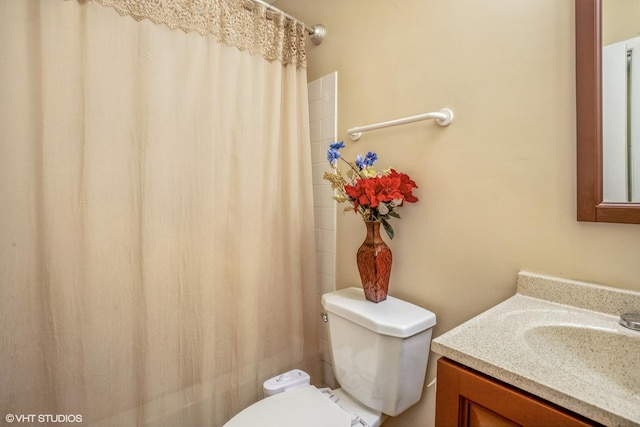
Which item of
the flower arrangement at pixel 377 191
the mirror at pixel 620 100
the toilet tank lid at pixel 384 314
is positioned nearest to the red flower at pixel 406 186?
the flower arrangement at pixel 377 191

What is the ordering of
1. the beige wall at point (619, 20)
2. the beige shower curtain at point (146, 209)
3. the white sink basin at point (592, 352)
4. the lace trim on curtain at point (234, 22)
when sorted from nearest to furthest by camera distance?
the white sink basin at point (592, 352) < the beige wall at point (619, 20) < the beige shower curtain at point (146, 209) < the lace trim on curtain at point (234, 22)

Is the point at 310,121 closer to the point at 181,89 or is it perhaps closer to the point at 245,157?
the point at 245,157

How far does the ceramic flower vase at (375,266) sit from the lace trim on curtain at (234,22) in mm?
901

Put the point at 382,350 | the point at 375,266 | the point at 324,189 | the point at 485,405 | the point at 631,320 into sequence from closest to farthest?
the point at 485,405, the point at 631,320, the point at 382,350, the point at 375,266, the point at 324,189

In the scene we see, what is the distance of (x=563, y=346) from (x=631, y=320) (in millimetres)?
146

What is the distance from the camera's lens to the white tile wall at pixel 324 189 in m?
1.46

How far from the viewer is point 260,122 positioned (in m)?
1.28

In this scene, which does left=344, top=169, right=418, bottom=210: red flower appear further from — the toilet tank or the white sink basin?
the white sink basin

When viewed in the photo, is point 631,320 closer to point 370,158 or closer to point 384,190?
point 384,190

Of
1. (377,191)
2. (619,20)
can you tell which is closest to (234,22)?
(377,191)

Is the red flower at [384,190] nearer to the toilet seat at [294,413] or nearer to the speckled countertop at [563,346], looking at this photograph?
the speckled countertop at [563,346]

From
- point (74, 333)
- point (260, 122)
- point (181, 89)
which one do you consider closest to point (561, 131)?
point (260, 122)

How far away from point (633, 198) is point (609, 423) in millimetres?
565

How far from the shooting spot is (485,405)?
523 millimetres
